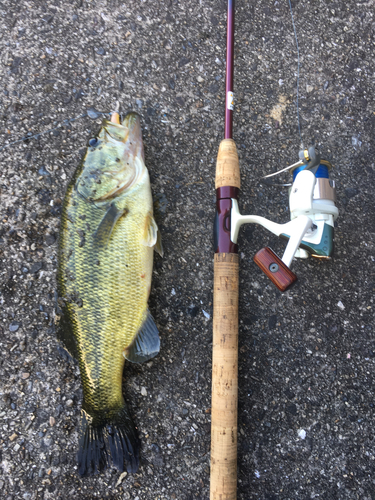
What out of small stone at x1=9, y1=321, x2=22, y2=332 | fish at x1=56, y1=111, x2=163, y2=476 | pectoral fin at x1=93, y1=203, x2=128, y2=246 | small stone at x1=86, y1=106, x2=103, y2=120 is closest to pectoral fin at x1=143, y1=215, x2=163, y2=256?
fish at x1=56, y1=111, x2=163, y2=476

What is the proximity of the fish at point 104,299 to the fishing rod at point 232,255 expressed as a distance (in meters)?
0.41

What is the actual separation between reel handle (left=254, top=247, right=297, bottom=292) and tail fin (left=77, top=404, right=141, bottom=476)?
45.4 inches

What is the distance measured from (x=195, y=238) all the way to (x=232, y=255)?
0.42 meters

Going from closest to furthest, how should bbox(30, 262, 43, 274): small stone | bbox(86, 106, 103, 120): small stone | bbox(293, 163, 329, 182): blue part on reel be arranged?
bbox(293, 163, 329, 182): blue part on reel < bbox(30, 262, 43, 274): small stone < bbox(86, 106, 103, 120): small stone

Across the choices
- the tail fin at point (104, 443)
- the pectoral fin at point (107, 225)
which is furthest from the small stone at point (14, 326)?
the pectoral fin at point (107, 225)

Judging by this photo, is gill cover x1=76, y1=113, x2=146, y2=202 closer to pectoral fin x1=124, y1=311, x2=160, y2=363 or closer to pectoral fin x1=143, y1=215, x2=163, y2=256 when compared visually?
pectoral fin x1=143, y1=215, x2=163, y2=256

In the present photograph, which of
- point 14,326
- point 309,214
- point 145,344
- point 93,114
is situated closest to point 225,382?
point 145,344

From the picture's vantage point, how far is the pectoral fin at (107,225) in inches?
74.6

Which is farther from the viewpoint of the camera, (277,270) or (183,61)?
(183,61)

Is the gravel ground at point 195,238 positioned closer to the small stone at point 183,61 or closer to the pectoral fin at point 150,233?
the small stone at point 183,61

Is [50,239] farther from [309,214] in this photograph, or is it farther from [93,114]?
[309,214]

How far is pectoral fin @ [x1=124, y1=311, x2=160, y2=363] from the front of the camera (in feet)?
6.35

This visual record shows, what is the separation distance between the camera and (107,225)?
6.27 ft

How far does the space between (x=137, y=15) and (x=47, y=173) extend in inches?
52.8
